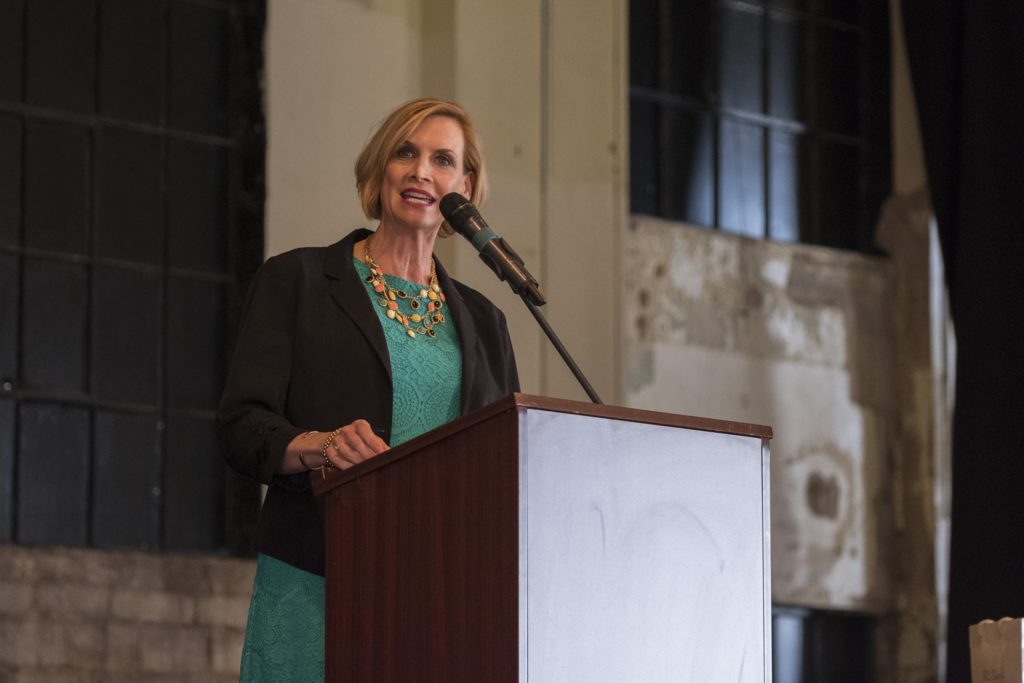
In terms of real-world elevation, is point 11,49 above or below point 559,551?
above

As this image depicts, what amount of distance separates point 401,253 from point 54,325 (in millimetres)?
2536

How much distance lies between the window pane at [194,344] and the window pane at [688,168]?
197 centimetres

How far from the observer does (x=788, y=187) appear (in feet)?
23.9

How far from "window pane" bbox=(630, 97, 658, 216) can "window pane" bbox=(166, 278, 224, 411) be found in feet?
5.99

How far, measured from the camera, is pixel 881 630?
709 cm

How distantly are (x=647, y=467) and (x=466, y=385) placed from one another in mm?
692

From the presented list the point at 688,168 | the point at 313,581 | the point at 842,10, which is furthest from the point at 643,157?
the point at 313,581

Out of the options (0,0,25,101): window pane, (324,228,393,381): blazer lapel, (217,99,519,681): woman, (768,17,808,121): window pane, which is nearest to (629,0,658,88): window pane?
(768,17,808,121): window pane

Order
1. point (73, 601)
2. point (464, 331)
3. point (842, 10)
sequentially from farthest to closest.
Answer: point (842, 10), point (73, 601), point (464, 331)

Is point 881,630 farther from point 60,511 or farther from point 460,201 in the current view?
point 460,201

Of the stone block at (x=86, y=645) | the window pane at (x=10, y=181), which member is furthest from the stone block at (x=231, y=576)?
the window pane at (x=10, y=181)

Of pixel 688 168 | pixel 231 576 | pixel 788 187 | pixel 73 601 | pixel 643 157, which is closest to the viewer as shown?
pixel 73 601

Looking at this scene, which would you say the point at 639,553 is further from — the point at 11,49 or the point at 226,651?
the point at 11,49

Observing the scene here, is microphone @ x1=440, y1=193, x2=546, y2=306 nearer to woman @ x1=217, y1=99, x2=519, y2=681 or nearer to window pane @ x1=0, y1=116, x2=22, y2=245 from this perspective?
woman @ x1=217, y1=99, x2=519, y2=681
